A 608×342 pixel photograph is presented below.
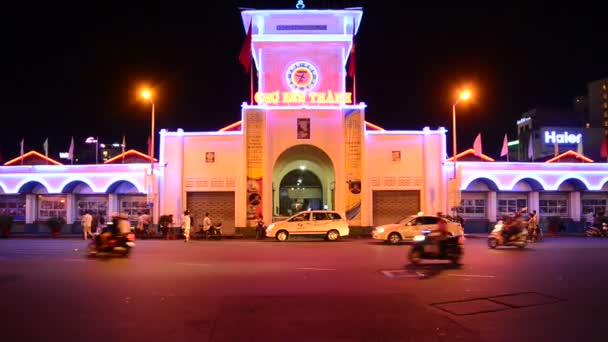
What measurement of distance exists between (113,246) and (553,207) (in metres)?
30.0

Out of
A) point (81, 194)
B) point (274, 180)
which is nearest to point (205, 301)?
point (274, 180)

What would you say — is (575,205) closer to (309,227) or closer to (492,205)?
(492,205)

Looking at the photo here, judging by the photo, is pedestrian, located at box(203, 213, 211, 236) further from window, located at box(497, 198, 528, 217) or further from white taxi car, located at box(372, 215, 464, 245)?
window, located at box(497, 198, 528, 217)

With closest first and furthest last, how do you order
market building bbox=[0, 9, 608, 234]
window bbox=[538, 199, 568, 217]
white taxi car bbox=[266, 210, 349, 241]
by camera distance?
1. white taxi car bbox=[266, 210, 349, 241]
2. market building bbox=[0, 9, 608, 234]
3. window bbox=[538, 199, 568, 217]

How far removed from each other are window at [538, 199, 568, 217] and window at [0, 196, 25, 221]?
36161 millimetres

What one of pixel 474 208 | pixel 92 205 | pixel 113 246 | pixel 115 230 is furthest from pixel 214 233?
pixel 474 208

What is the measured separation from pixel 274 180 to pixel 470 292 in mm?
25904

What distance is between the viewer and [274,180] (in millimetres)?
36688

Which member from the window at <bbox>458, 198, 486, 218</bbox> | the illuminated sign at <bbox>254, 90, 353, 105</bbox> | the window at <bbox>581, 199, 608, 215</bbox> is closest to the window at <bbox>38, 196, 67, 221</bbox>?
the illuminated sign at <bbox>254, 90, 353, 105</bbox>

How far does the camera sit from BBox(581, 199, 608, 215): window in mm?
37219

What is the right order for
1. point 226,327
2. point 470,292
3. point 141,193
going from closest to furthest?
point 226,327 → point 470,292 → point 141,193

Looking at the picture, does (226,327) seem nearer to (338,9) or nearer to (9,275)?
(9,275)

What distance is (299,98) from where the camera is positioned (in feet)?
110

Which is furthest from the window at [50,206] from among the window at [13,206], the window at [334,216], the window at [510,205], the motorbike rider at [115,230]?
the window at [510,205]
